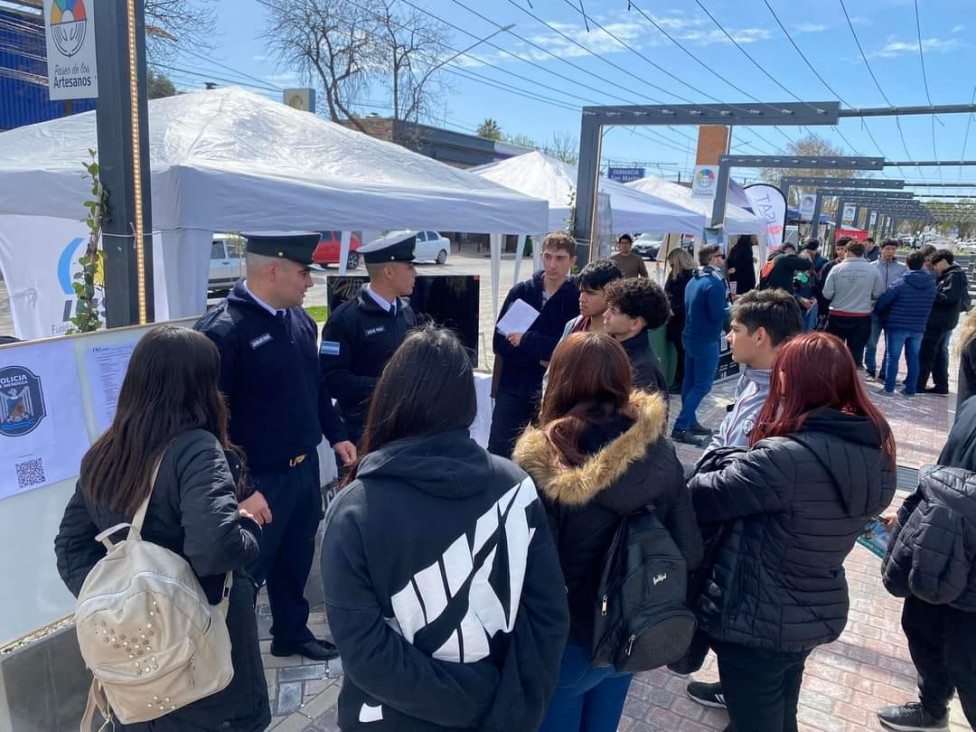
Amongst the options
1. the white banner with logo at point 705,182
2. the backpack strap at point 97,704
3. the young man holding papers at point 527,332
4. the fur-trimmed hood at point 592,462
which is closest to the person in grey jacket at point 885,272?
the white banner with logo at point 705,182

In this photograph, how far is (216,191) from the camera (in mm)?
3240

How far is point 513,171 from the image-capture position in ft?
28.4

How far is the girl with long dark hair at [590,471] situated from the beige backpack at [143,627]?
2.94 ft

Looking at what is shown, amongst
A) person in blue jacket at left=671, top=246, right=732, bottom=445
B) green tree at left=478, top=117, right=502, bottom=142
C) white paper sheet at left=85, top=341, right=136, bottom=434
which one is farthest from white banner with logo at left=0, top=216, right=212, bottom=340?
green tree at left=478, top=117, right=502, bottom=142

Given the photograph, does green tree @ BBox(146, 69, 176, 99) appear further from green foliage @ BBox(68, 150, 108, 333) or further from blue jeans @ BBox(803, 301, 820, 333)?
green foliage @ BBox(68, 150, 108, 333)

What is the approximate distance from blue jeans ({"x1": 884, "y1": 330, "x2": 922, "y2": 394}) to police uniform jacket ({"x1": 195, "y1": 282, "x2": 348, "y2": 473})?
8398mm

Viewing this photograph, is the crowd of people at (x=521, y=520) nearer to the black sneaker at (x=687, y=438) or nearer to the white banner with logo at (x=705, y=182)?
the black sneaker at (x=687, y=438)

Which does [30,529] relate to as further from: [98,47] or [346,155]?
[346,155]

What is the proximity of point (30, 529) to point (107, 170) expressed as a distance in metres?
1.51

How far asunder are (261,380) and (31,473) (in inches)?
37.3

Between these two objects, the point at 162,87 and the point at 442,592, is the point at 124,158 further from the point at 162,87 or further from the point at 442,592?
the point at 162,87

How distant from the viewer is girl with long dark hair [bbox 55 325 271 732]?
1.66 m

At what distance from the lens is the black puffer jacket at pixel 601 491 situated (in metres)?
1.65

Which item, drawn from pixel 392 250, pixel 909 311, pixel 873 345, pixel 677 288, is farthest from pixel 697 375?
pixel 873 345
